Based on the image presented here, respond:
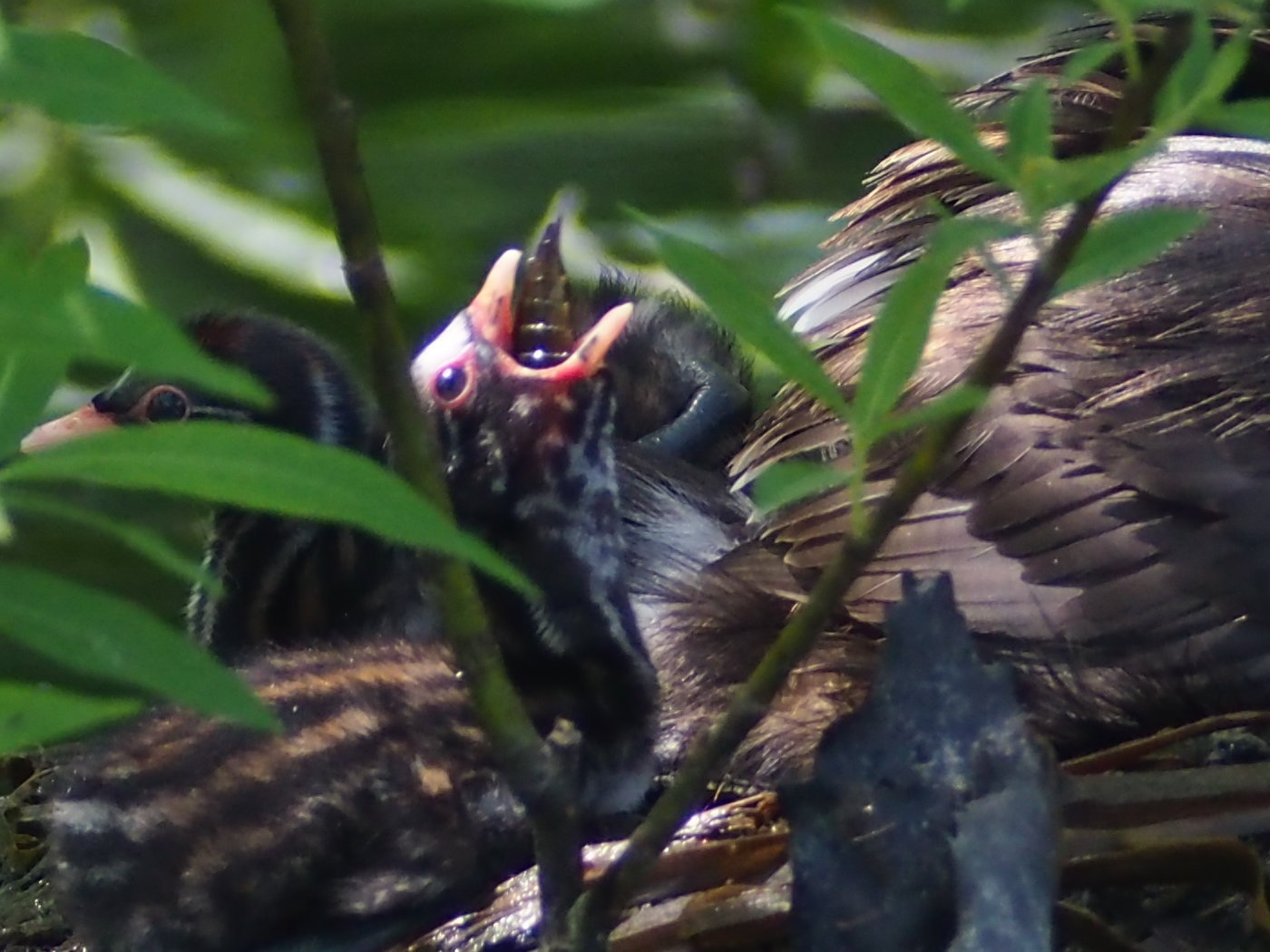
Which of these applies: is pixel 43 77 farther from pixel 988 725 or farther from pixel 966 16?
pixel 966 16

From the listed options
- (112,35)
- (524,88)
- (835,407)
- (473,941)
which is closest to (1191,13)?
(835,407)

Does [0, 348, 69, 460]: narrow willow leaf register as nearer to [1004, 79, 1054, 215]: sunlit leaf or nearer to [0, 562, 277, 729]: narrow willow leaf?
[0, 562, 277, 729]: narrow willow leaf

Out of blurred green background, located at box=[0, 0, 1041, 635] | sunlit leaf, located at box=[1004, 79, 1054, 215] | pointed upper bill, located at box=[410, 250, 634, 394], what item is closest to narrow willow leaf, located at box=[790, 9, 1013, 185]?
sunlit leaf, located at box=[1004, 79, 1054, 215]

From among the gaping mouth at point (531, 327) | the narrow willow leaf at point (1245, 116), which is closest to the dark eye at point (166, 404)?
the gaping mouth at point (531, 327)

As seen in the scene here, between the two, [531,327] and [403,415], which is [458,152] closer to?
[531,327]

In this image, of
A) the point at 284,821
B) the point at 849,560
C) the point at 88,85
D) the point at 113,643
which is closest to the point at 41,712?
the point at 113,643
